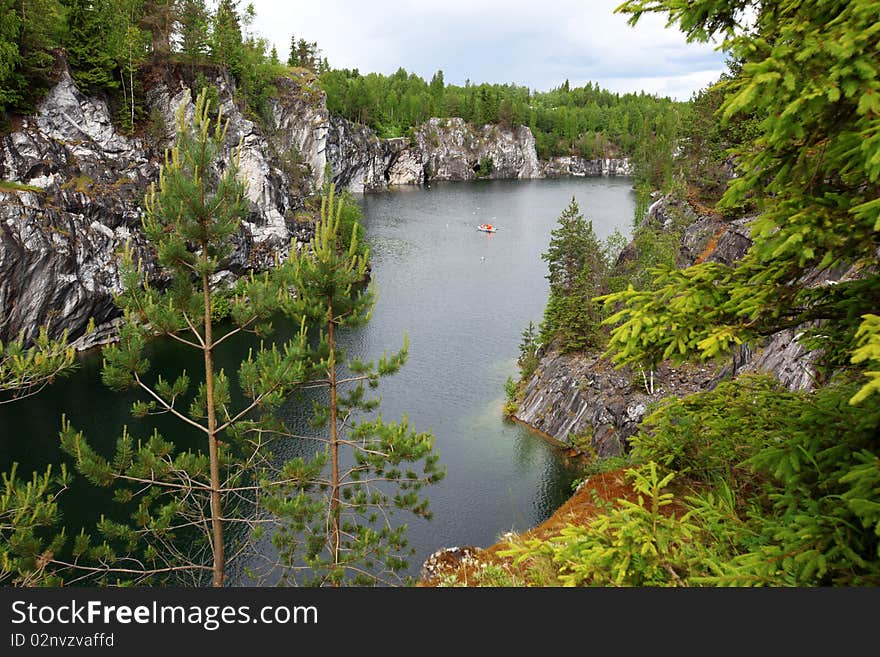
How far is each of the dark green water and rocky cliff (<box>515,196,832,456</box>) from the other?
1681 mm

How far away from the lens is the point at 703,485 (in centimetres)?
714

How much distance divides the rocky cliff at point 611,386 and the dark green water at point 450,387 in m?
1.68

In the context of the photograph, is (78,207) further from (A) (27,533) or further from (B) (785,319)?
(B) (785,319)

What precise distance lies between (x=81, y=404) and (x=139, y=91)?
110ft

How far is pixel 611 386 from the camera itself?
30.3 meters

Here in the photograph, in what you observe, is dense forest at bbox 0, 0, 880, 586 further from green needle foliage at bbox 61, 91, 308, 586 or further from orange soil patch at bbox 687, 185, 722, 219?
orange soil patch at bbox 687, 185, 722, 219

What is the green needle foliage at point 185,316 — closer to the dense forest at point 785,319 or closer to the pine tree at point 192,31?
the dense forest at point 785,319

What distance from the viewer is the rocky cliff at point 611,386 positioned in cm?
2756

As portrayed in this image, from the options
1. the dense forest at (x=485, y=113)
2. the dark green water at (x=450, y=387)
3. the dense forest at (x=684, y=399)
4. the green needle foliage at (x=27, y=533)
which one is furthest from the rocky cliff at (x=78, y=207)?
the dense forest at (x=485, y=113)

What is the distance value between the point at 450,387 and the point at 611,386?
9699mm

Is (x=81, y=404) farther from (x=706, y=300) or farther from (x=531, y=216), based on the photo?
(x=531, y=216)

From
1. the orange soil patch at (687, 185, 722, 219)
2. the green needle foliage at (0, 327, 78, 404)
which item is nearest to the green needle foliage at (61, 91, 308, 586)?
the green needle foliage at (0, 327, 78, 404)

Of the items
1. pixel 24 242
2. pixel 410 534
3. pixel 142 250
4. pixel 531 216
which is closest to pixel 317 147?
pixel 531 216

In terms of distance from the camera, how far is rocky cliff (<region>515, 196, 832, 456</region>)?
27562 mm
